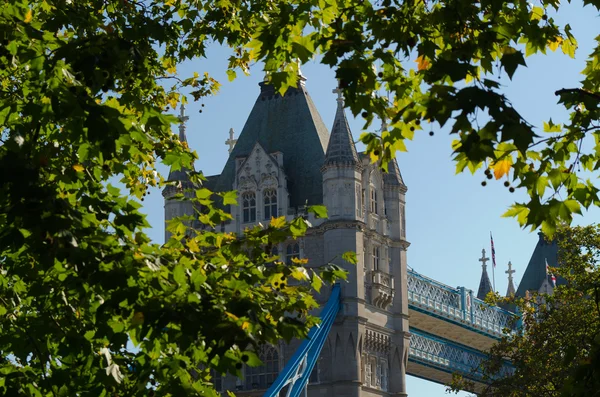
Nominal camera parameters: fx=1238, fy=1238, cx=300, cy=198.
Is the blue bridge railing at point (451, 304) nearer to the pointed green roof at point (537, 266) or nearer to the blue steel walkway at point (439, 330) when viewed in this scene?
the blue steel walkway at point (439, 330)

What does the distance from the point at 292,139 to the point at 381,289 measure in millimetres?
10111

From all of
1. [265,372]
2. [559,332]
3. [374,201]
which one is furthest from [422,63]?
[374,201]

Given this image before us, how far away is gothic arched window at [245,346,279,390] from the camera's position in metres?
60.4

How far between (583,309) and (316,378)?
27.3 m

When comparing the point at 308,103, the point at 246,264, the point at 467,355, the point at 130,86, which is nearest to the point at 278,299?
the point at 246,264

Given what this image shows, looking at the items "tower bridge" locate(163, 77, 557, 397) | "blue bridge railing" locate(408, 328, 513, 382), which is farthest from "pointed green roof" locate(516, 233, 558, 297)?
"tower bridge" locate(163, 77, 557, 397)

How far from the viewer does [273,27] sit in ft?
34.8

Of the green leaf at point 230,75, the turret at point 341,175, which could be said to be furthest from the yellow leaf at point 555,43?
the turret at point 341,175

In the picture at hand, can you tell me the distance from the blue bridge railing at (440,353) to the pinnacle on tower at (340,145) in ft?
38.2

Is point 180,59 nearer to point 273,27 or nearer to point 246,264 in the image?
point 246,264

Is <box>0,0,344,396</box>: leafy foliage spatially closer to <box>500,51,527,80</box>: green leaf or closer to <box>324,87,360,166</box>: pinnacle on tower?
<box>500,51,527,80</box>: green leaf

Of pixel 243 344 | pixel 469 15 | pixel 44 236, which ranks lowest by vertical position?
pixel 243 344

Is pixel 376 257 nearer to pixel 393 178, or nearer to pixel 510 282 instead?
pixel 393 178

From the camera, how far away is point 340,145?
62094 mm
